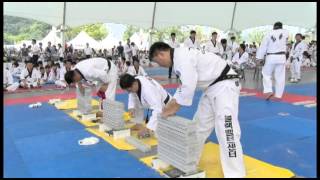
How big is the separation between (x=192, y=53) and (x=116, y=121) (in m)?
2.37

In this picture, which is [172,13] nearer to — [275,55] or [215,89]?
[275,55]

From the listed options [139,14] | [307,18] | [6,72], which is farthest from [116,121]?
[307,18]

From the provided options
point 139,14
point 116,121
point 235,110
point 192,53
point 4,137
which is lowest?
point 4,137

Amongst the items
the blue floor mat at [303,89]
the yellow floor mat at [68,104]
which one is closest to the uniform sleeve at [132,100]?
the yellow floor mat at [68,104]

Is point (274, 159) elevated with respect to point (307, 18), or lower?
lower

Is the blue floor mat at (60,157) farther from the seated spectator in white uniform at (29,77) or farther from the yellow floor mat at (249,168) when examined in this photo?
the seated spectator in white uniform at (29,77)

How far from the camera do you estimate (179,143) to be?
3.77 m

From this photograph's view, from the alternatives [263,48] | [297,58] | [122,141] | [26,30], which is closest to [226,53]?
[297,58]

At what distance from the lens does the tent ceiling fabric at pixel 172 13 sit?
739 inches

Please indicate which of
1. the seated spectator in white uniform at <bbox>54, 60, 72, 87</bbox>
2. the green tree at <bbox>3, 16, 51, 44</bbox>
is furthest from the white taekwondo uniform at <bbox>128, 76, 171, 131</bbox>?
the green tree at <bbox>3, 16, 51, 44</bbox>

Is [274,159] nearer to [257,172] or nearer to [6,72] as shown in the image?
[257,172]

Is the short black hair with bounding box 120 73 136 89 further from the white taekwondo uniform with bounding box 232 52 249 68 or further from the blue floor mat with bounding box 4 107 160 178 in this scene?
the white taekwondo uniform with bounding box 232 52 249 68

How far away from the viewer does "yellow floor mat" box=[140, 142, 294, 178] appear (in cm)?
397

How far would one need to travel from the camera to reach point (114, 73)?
23.3ft
